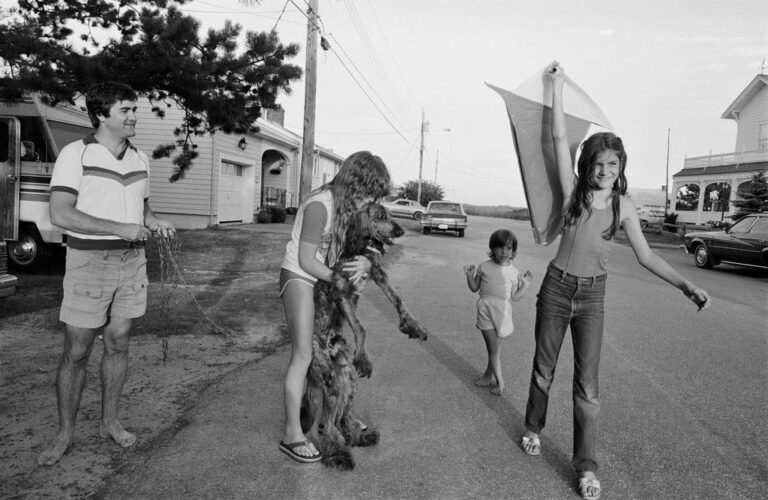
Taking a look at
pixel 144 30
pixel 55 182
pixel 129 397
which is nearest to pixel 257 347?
pixel 129 397

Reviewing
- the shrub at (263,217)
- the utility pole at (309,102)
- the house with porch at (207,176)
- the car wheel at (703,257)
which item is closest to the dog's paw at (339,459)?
the utility pole at (309,102)

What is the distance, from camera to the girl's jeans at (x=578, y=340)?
10.00 feet

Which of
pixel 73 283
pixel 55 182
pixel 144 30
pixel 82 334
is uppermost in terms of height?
pixel 144 30

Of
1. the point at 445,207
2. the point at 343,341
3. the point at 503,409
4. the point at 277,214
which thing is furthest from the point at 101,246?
the point at 445,207

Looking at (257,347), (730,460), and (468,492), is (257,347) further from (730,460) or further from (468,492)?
(730,460)

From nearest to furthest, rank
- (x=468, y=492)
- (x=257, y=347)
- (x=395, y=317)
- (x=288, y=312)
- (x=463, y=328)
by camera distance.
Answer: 1. (x=468, y=492)
2. (x=288, y=312)
3. (x=257, y=347)
4. (x=463, y=328)
5. (x=395, y=317)

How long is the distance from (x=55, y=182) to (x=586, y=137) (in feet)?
10.2

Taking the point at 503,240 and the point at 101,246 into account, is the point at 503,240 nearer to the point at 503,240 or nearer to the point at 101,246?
the point at 503,240

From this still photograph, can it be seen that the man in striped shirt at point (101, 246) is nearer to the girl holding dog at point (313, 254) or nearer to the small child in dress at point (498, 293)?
the girl holding dog at point (313, 254)

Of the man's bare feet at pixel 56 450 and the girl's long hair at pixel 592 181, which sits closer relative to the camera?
the man's bare feet at pixel 56 450

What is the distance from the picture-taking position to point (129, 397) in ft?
13.2

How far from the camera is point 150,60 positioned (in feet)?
26.0

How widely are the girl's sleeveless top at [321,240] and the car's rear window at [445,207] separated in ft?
75.3

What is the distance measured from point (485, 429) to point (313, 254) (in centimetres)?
183
